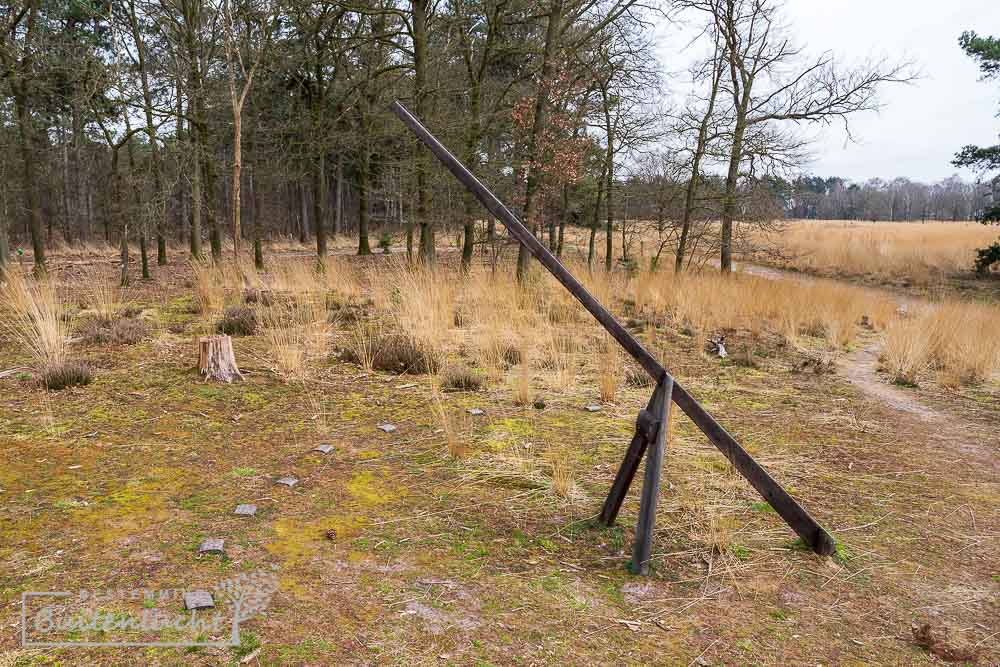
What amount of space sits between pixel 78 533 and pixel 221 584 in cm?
90

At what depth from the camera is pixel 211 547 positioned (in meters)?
2.68

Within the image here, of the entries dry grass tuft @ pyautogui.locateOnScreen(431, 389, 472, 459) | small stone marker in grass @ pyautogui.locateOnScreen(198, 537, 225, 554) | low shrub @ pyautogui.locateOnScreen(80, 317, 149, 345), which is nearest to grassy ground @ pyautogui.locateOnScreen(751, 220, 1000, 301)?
dry grass tuft @ pyautogui.locateOnScreen(431, 389, 472, 459)

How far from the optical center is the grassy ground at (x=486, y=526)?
2.27 metres

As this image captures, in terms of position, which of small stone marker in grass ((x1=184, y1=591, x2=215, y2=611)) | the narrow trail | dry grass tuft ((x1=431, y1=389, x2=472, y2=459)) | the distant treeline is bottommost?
the narrow trail

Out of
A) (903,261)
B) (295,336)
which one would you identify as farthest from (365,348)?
(903,261)

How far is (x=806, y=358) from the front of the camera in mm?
7680

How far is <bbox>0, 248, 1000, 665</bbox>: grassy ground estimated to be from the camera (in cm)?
227

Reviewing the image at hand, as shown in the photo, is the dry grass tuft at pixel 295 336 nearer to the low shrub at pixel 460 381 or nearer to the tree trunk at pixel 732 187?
the low shrub at pixel 460 381

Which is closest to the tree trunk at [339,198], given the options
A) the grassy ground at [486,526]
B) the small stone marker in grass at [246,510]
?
the grassy ground at [486,526]

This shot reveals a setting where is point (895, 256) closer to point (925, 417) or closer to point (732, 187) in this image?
point (732, 187)

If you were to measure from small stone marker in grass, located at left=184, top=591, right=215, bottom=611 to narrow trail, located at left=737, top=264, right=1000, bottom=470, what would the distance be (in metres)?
5.01

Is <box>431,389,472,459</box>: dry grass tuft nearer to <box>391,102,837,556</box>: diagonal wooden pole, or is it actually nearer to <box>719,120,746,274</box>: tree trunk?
<box>391,102,837,556</box>: diagonal wooden pole

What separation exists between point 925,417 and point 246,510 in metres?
5.66

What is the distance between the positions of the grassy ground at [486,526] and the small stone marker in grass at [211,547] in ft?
0.13
